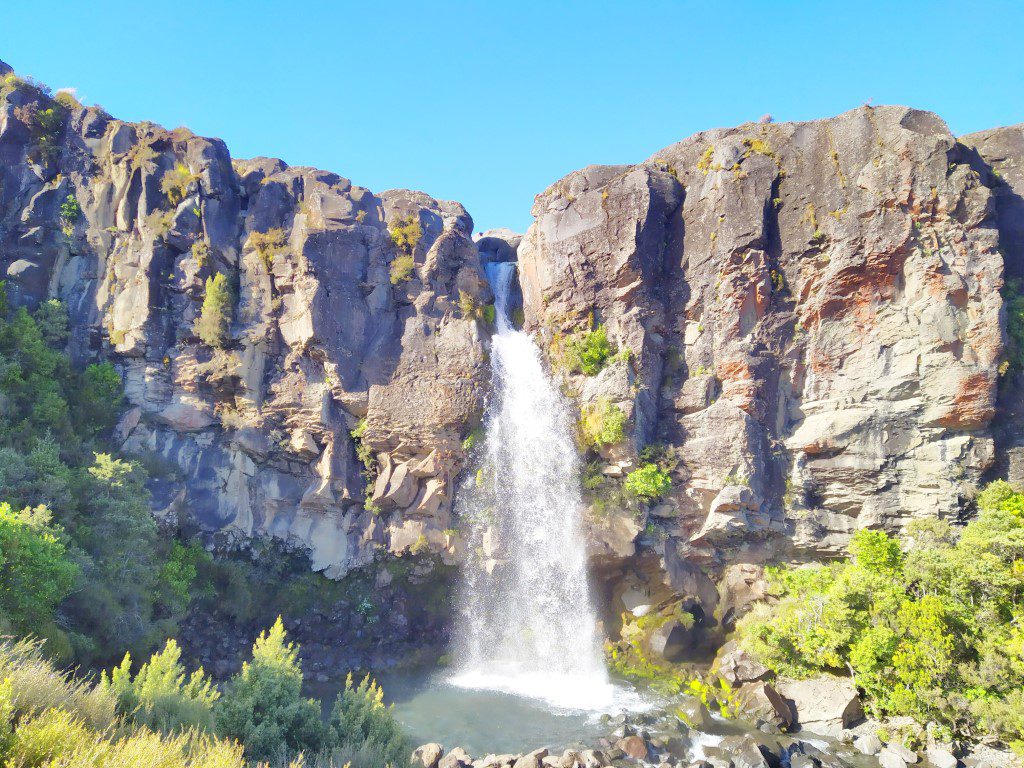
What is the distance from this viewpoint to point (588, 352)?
83.6 ft

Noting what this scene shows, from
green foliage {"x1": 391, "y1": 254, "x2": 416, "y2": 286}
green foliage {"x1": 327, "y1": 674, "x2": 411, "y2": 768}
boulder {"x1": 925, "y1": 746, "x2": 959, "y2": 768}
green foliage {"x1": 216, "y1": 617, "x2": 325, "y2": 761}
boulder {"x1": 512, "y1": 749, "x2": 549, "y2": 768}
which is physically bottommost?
boulder {"x1": 512, "y1": 749, "x2": 549, "y2": 768}

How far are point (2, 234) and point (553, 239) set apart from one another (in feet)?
81.2

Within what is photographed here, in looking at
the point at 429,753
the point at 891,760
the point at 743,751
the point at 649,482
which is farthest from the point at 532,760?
the point at 649,482

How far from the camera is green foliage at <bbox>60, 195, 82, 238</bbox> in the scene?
26.5 meters

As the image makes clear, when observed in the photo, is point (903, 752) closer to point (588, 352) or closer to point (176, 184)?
point (588, 352)

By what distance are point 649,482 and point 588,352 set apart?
6243mm

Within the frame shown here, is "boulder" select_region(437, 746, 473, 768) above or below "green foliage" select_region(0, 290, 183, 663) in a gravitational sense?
below

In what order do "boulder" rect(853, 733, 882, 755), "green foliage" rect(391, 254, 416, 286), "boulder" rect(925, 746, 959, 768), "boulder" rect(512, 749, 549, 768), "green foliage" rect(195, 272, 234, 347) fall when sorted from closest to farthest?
"boulder" rect(925, 746, 959, 768)
"boulder" rect(512, 749, 549, 768)
"boulder" rect(853, 733, 882, 755)
"green foliage" rect(195, 272, 234, 347)
"green foliage" rect(391, 254, 416, 286)

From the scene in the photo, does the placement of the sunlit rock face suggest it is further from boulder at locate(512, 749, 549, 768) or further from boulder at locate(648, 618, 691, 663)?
boulder at locate(512, 749, 549, 768)

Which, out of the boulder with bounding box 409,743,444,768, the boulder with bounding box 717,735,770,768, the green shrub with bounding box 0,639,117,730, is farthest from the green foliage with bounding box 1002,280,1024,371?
the green shrub with bounding box 0,639,117,730

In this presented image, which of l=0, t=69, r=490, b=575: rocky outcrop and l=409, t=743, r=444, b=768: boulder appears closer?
l=409, t=743, r=444, b=768: boulder

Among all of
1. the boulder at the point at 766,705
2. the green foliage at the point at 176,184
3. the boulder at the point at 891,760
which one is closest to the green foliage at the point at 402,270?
the green foliage at the point at 176,184

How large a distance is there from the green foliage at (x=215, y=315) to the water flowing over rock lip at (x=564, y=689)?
1730 cm

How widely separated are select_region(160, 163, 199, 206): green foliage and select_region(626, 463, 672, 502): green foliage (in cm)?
2431
